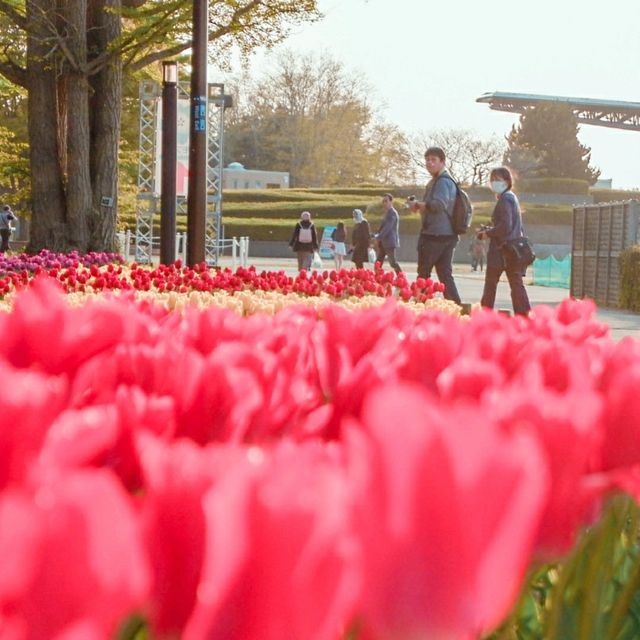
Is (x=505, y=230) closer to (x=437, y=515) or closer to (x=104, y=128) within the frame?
(x=437, y=515)

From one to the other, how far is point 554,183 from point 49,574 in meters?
85.1

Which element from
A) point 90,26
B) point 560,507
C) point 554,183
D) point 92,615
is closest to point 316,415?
point 560,507

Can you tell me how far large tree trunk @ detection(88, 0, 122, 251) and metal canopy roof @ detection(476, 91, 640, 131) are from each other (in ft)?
268

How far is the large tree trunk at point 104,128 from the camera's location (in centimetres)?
2541

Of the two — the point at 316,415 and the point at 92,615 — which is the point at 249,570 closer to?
the point at 92,615

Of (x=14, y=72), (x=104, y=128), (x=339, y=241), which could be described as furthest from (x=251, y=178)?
(x=104, y=128)

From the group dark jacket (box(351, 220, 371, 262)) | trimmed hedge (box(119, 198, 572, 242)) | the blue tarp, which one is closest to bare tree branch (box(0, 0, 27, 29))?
dark jacket (box(351, 220, 371, 262))

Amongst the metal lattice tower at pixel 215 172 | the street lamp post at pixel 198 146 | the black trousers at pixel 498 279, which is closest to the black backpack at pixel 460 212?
the black trousers at pixel 498 279

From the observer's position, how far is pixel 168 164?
64.4 ft

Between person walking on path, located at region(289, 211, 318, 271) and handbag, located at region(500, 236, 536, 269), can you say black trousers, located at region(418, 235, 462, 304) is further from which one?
person walking on path, located at region(289, 211, 318, 271)

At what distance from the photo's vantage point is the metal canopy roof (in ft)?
342

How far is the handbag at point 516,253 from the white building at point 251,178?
81806 mm

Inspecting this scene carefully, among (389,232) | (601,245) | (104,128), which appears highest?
(104,128)

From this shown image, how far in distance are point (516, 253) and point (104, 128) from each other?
49.4ft
